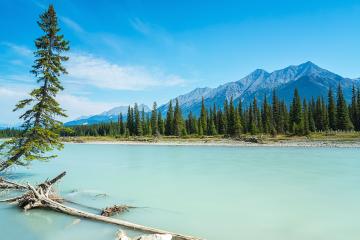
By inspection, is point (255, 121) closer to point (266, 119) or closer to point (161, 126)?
point (266, 119)

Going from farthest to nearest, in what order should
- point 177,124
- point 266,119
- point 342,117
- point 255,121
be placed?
point 177,124
point 255,121
point 266,119
point 342,117

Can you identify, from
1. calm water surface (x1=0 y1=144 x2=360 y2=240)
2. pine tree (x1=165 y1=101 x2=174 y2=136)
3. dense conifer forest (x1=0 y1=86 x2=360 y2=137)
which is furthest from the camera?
pine tree (x1=165 y1=101 x2=174 y2=136)

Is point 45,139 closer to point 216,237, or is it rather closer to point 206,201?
point 206,201

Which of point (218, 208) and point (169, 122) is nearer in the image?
point (218, 208)

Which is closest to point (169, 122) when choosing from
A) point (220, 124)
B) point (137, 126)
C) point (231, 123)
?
point (137, 126)

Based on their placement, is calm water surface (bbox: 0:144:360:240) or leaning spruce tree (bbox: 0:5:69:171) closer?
calm water surface (bbox: 0:144:360:240)

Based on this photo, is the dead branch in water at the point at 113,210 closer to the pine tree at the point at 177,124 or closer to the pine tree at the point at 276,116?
the pine tree at the point at 276,116

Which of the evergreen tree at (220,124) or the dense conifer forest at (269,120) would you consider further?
the evergreen tree at (220,124)

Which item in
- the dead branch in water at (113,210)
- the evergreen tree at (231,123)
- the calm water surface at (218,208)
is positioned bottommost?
the calm water surface at (218,208)

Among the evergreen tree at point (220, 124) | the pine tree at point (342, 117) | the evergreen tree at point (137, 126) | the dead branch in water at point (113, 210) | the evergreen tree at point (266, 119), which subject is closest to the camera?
the dead branch in water at point (113, 210)

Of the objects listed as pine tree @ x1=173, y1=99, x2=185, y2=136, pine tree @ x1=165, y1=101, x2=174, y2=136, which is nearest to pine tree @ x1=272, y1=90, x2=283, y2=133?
pine tree @ x1=173, y1=99, x2=185, y2=136

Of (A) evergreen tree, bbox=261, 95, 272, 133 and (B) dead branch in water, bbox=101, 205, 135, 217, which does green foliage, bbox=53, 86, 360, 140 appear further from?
(B) dead branch in water, bbox=101, 205, 135, 217

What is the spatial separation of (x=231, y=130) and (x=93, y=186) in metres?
70.8

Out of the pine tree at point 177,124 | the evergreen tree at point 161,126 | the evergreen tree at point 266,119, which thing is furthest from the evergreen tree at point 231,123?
the evergreen tree at point 161,126
